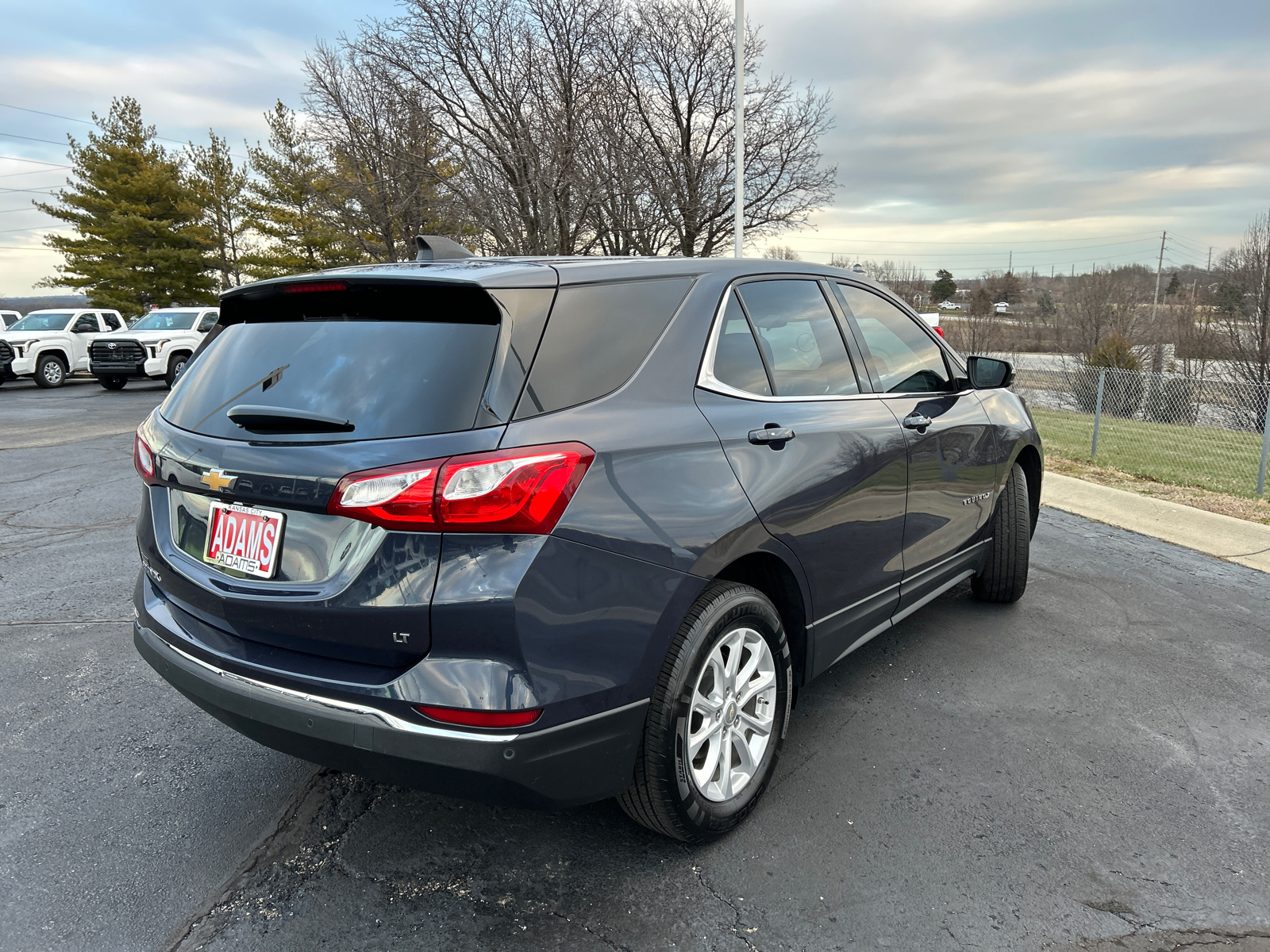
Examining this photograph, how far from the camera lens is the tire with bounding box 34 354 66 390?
22.8 m

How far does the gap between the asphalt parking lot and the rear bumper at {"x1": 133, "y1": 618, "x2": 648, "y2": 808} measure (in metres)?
0.44

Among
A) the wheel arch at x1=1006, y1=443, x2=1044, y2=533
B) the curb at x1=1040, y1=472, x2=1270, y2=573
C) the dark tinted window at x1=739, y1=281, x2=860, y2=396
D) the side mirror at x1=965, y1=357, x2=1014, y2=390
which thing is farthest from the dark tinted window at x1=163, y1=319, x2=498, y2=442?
the curb at x1=1040, y1=472, x2=1270, y2=573

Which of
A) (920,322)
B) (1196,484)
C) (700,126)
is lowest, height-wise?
(1196,484)

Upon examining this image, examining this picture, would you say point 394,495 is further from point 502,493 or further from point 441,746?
point 441,746

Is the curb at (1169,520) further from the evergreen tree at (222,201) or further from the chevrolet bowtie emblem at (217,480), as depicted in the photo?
the evergreen tree at (222,201)

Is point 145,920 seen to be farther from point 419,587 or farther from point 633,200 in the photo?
point 633,200

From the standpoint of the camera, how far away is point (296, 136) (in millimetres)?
42125

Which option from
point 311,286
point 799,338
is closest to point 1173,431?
point 799,338

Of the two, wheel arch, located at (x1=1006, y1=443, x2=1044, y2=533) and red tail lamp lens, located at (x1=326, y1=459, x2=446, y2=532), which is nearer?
red tail lamp lens, located at (x1=326, y1=459, x2=446, y2=532)

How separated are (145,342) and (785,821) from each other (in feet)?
75.4

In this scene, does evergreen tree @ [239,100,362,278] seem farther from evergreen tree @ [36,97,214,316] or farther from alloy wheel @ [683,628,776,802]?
alloy wheel @ [683,628,776,802]

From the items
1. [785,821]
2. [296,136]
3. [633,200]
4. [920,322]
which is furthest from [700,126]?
[785,821]

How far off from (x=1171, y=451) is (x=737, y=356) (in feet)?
41.7

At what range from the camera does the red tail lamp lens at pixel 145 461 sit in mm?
2549
